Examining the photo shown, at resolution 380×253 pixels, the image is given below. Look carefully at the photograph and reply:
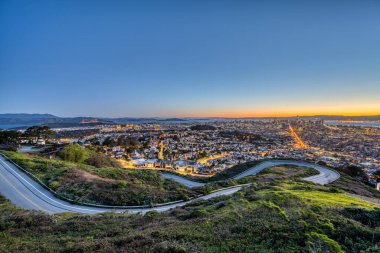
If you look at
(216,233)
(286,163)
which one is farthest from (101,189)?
(286,163)

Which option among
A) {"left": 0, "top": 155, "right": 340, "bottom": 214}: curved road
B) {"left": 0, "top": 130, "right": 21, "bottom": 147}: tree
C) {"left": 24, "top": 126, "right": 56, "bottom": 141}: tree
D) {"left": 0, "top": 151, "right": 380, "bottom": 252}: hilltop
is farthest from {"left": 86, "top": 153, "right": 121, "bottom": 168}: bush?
{"left": 0, "top": 151, "right": 380, "bottom": 252}: hilltop

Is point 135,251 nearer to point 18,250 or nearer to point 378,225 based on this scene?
point 18,250

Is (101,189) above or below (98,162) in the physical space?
above

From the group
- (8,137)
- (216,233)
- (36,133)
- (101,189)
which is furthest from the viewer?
(36,133)

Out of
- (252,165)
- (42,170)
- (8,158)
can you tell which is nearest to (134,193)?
(42,170)

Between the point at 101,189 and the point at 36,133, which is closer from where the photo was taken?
the point at 101,189

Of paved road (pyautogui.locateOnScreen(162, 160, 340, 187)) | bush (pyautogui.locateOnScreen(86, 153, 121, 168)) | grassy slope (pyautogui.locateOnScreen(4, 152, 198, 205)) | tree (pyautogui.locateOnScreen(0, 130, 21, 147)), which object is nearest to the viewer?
grassy slope (pyautogui.locateOnScreen(4, 152, 198, 205))

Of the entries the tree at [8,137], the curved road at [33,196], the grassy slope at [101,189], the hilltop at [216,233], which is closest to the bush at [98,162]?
the curved road at [33,196]

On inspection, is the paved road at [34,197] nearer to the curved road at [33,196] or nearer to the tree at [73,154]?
the curved road at [33,196]

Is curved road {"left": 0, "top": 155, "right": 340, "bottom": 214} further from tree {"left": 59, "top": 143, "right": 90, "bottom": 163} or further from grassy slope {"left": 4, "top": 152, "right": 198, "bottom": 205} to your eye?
tree {"left": 59, "top": 143, "right": 90, "bottom": 163}

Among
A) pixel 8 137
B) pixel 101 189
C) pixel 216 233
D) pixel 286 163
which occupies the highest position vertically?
pixel 216 233

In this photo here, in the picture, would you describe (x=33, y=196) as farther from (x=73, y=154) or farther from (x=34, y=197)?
(x=73, y=154)
